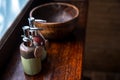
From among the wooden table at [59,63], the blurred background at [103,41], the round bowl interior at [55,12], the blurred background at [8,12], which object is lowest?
the blurred background at [103,41]

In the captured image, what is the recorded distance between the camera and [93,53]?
7.47ft

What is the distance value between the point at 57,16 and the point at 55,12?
0.09 ft

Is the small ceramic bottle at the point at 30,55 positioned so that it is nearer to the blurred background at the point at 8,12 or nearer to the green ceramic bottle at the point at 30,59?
the green ceramic bottle at the point at 30,59

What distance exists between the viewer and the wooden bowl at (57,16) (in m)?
0.99

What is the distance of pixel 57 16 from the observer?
3.95 feet

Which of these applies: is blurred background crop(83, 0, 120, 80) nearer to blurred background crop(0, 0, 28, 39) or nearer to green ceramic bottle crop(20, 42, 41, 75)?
blurred background crop(0, 0, 28, 39)

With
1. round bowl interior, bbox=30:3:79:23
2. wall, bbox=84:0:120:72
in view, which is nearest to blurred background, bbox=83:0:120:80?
wall, bbox=84:0:120:72

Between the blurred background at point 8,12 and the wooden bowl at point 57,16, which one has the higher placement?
the blurred background at point 8,12

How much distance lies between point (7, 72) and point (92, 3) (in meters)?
1.41

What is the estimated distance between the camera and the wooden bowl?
Result: 3.24 feet

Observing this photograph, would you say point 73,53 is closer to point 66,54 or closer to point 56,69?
point 66,54

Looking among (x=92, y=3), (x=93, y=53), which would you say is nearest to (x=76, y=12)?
(x=92, y=3)

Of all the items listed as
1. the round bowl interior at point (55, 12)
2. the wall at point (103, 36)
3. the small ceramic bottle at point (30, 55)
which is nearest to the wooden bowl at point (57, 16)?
the round bowl interior at point (55, 12)

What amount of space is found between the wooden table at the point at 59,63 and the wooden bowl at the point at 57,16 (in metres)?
0.06
